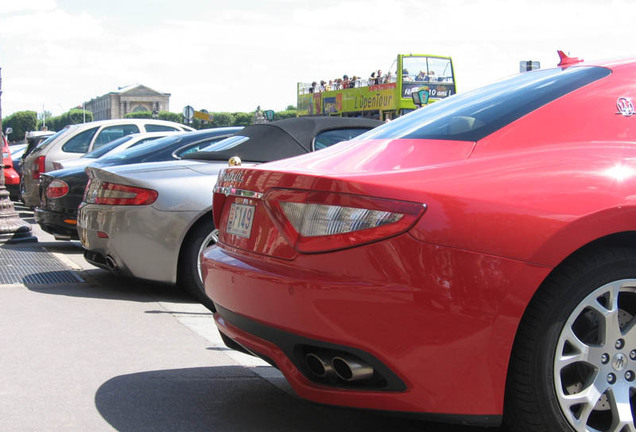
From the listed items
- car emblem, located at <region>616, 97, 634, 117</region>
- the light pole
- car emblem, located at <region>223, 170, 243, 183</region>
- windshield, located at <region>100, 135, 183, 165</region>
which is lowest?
the light pole

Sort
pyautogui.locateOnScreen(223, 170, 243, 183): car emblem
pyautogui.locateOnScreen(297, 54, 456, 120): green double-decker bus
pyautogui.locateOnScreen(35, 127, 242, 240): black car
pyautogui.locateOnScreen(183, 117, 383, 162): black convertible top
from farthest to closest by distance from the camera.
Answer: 1. pyautogui.locateOnScreen(297, 54, 456, 120): green double-decker bus
2. pyautogui.locateOnScreen(35, 127, 242, 240): black car
3. pyautogui.locateOnScreen(183, 117, 383, 162): black convertible top
4. pyautogui.locateOnScreen(223, 170, 243, 183): car emblem

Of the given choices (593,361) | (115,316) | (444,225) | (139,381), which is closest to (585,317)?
(593,361)

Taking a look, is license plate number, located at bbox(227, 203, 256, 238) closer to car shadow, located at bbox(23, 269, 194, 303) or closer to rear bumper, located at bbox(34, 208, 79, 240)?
car shadow, located at bbox(23, 269, 194, 303)

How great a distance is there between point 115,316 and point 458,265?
359cm

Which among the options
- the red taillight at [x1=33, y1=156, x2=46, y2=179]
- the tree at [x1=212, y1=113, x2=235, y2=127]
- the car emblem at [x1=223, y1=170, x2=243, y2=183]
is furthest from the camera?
the tree at [x1=212, y1=113, x2=235, y2=127]

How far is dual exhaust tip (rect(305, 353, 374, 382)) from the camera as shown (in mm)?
2881

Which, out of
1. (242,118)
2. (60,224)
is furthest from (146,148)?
(242,118)

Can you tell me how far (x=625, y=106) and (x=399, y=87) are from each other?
958 inches

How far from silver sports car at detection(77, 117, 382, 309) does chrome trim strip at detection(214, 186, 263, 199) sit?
7.86ft

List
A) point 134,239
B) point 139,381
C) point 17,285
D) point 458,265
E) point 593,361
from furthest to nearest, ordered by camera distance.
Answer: point 17,285 → point 134,239 → point 139,381 → point 593,361 → point 458,265

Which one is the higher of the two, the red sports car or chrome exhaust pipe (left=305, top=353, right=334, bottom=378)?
the red sports car

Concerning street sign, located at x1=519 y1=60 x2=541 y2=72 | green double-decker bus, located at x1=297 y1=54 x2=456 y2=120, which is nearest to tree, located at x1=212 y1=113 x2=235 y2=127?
green double-decker bus, located at x1=297 y1=54 x2=456 y2=120

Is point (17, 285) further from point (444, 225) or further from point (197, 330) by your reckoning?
point (444, 225)

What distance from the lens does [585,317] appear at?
9.85ft
